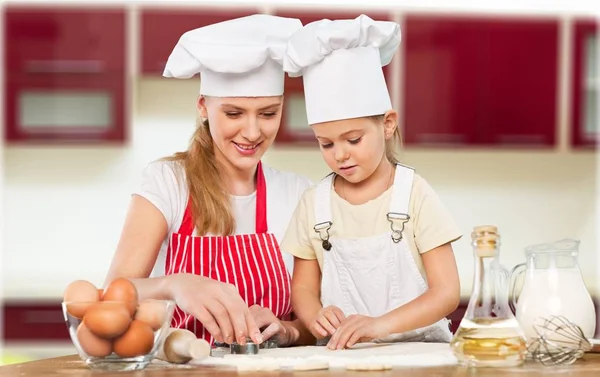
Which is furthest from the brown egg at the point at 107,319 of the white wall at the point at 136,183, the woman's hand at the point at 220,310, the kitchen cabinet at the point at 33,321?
the white wall at the point at 136,183

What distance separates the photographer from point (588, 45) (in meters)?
4.49

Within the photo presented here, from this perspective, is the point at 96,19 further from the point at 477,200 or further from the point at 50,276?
the point at 477,200

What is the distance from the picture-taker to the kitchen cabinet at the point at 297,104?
14.1 ft

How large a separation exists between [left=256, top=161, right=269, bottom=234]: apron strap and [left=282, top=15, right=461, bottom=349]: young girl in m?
0.22

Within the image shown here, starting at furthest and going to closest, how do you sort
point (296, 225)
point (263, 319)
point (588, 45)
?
point (588, 45)
point (296, 225)
point (263, 319)

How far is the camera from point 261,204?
2.01m

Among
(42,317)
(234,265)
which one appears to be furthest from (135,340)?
(42,317)

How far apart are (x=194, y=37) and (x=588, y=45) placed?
10.2 feet

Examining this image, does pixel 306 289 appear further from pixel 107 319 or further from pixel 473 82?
pixel 473 82

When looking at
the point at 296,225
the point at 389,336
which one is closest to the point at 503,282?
A: the point at 389,336

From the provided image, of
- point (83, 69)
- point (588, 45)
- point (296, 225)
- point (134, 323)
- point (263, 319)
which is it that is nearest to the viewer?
point (134, 323)

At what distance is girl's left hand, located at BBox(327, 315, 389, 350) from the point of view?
1492 mm

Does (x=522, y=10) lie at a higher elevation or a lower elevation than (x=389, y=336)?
higher

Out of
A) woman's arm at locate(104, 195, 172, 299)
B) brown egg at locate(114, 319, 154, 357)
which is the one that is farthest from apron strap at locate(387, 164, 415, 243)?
A: brown egg at locate(114, 319, 154, 357)
